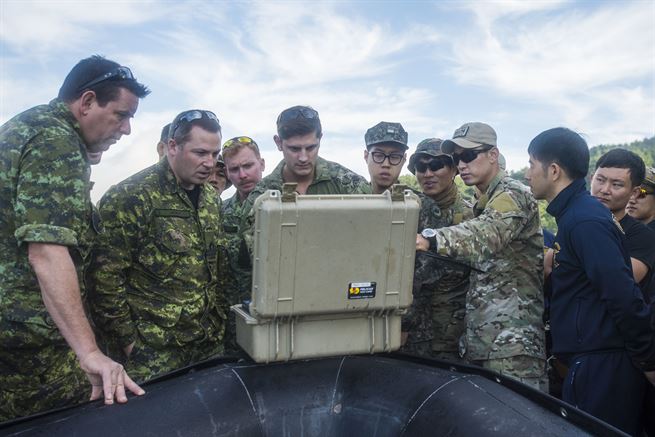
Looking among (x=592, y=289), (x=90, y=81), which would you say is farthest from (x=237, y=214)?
(x=592, y=289)

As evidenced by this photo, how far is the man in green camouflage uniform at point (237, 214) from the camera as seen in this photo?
9.59ft

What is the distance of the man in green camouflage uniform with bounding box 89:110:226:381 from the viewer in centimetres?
234

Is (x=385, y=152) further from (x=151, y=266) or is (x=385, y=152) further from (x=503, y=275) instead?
(x=151, y=266)

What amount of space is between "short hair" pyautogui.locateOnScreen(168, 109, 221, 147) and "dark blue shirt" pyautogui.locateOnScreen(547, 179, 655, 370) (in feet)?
5.48

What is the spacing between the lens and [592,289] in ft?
7.31

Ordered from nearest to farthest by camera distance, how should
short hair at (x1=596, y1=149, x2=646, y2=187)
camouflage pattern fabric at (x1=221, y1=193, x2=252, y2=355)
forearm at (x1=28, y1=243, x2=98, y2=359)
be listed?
1. forearm at (x1=28, y1=243, x2=98, y2=359)
2. camouflage pattern fabric at (x1=221, y1=193, x2=252, y2=355)
3. short hair at (x1=596, y1=149, x2=646, y2=187)

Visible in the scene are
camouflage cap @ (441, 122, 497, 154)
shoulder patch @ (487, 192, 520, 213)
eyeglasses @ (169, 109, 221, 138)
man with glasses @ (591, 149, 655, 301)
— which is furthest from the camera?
man with glasses @ (591, 149, 655, 301)

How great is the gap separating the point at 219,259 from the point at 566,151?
1.78m

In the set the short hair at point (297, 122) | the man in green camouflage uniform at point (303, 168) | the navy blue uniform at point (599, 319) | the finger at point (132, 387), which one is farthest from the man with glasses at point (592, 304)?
the finger at point (132, 387)

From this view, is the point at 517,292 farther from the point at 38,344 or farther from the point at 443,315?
the point at 38,344

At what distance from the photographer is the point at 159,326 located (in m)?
2.39

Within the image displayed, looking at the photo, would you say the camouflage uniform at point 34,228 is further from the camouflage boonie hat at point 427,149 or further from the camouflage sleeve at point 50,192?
the camouflage boonie hat at point 427,149

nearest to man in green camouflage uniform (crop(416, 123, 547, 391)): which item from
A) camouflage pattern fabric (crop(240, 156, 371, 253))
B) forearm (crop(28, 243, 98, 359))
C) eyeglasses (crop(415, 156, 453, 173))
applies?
eyeglasses (crop(415, 156, 453, 173))

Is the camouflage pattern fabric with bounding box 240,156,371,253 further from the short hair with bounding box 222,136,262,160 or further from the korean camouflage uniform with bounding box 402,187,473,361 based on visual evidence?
the short hair with bounding box 222,136,262,160
